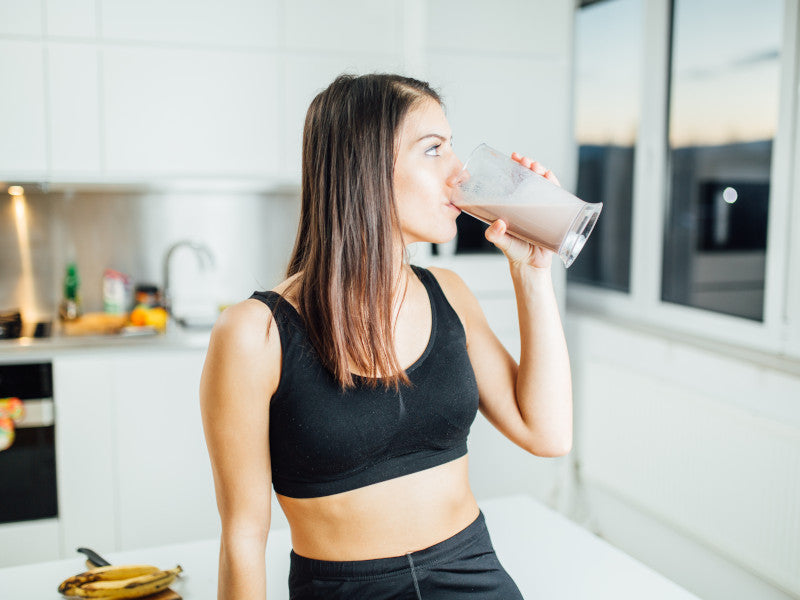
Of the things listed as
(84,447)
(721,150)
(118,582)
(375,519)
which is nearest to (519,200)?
(375,519)

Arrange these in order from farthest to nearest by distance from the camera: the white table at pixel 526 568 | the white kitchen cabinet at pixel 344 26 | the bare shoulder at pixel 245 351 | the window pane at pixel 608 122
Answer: the window pane at pixel 608 122
the white kitchen cabinet at pixel 344 26
the white table at pixel 526 568
the bare shoulder at pixel 245 351

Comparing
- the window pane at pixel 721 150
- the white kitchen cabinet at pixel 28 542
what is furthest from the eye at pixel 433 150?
the white kitchen cabinet at pixel 28 542

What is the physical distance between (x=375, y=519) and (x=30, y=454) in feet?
6.25

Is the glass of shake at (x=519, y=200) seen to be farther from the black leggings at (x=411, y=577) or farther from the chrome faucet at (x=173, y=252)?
the chrome faucet at (x=173, y=252)

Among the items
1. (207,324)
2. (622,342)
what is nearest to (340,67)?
(207,324)

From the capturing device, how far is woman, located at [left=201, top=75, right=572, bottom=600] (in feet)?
3.40

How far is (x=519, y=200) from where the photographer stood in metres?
1.11

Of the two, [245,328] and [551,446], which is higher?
[245,328]

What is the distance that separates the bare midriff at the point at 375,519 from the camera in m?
1.07

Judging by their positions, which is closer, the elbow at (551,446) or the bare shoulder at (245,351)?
the bare shoulder at (245,351)

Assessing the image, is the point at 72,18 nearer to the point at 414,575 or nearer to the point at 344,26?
the point at 344,26

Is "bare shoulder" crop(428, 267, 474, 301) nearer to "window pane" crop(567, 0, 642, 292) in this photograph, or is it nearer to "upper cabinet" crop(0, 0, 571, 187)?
"upper cabinet" crop(0, 0, 571, 187)

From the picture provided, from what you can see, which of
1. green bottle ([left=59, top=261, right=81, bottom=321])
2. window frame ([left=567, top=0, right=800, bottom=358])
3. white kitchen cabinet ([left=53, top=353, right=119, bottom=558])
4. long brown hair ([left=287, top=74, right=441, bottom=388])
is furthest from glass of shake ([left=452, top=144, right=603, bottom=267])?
green bottle ([left=59, top=261, right=81, bottom=321])

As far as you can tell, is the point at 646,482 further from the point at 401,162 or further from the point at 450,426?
the point at 401,162
